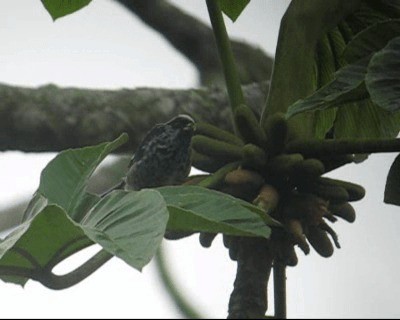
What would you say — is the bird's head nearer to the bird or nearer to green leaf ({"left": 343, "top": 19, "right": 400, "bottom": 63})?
the bird

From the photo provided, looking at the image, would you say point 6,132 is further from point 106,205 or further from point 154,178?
point 106,205

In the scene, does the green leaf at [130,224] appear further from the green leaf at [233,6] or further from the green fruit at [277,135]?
the green leaf at [233,6]

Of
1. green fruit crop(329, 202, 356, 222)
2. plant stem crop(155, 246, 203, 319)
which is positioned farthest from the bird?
plant stem crop(155, 246, 203, 319)

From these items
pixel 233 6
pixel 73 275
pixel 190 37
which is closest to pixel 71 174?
pixel 73 275

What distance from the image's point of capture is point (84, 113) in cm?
87

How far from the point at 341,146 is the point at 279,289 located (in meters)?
0.10

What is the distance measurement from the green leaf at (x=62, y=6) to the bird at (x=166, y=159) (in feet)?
0.41

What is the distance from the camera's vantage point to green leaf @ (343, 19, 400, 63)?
63 centimetres

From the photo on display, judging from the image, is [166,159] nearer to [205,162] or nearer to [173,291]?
[205,162]

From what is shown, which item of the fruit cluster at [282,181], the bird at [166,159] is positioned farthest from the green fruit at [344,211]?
the bird at [166,159]

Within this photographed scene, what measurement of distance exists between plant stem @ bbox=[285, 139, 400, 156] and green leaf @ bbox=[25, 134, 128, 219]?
4.9 inches

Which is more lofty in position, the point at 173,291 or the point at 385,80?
the point at 385,80

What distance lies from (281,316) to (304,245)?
58mm

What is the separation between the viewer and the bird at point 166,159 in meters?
0.66
